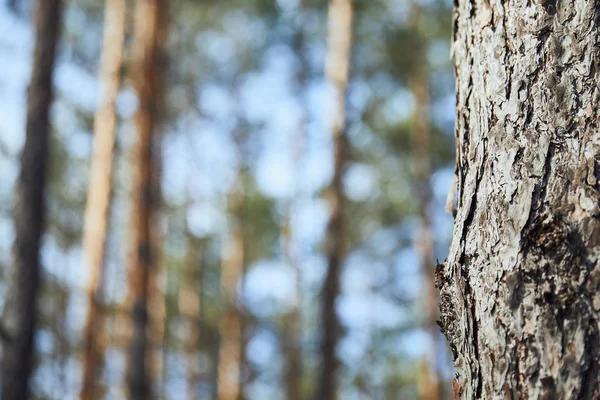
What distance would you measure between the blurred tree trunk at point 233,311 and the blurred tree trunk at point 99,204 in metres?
5.77

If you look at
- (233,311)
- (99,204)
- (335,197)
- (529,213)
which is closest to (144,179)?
(335,197)

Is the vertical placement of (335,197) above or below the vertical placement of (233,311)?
below

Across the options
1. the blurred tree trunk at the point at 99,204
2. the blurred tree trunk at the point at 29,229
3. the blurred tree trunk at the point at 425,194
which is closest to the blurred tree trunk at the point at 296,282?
the blurred tree trunk at the point at 425,194

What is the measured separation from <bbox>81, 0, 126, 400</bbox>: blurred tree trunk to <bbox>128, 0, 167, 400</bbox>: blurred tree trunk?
150 centimetres

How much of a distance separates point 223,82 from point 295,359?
752 cm

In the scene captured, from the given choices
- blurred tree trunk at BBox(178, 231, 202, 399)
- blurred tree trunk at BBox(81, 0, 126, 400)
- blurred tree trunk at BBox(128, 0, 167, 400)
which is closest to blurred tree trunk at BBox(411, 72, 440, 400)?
blurred tree trunk at BBox(81, 0, 126, 400)

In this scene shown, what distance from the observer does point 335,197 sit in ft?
21.6

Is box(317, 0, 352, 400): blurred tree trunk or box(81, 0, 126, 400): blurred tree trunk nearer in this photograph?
box(317, 0, 352, 400): blurred tree trunk

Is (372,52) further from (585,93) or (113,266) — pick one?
(585,93)

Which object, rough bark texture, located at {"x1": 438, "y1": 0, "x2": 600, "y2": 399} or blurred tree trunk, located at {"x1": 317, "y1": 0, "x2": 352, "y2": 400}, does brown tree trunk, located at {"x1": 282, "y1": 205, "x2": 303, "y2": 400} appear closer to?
blurred tree trunk, located at {"x1": 317, "y1": 0, "x2": 352, "y2": 400}

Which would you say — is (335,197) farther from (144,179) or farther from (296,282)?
(296,282)

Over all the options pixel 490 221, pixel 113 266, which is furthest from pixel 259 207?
pixel 490 221

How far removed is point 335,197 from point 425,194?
23.7 feet

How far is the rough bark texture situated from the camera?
96 cm
